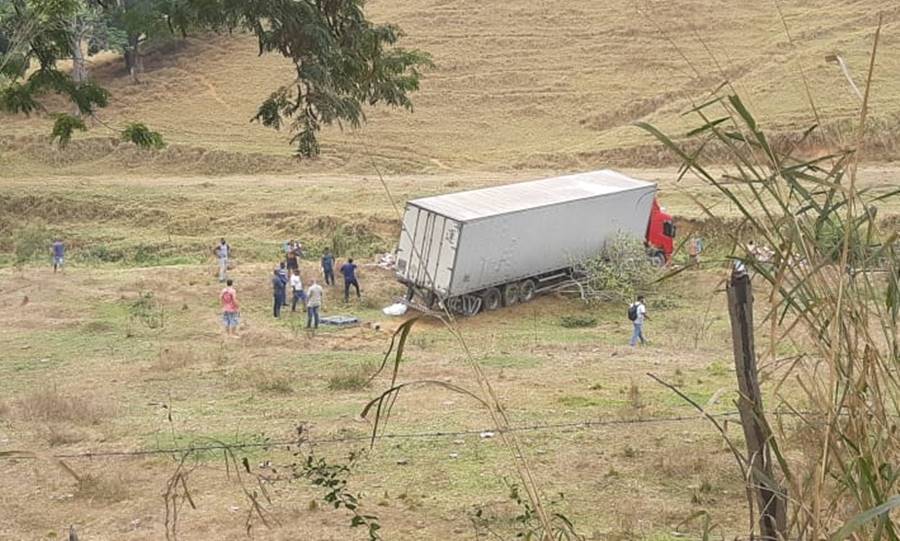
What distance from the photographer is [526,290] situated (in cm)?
2456

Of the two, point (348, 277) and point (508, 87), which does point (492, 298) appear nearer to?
point (348, 277)

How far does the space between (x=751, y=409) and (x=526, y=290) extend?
72.3 ft

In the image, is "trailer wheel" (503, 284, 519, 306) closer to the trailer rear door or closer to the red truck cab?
the trailer rear door

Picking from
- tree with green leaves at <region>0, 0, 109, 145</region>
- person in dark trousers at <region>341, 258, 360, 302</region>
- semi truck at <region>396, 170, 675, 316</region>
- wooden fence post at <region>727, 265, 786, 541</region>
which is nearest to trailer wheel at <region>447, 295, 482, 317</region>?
semi truck at <region>396, 170, 675, 316</region>

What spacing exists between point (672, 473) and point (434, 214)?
478 inches

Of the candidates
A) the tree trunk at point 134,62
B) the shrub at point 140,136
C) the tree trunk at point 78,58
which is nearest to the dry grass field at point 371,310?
the tree trunk at point 134,62

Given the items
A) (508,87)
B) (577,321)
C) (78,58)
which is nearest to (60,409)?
(78,58)

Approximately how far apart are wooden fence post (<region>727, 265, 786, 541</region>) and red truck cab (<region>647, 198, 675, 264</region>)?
23775mm

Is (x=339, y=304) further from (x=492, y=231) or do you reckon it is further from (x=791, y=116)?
(x=791, y=116)

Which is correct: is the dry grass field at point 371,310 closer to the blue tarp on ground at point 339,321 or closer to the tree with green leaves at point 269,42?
the blue tarp on ground at point 339,321

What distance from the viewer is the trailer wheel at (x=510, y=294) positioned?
78.9 feet

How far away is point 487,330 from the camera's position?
2266 centimetres

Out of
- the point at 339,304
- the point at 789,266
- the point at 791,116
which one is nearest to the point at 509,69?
the point at 791,116

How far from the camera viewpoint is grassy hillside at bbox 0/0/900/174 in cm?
4150
